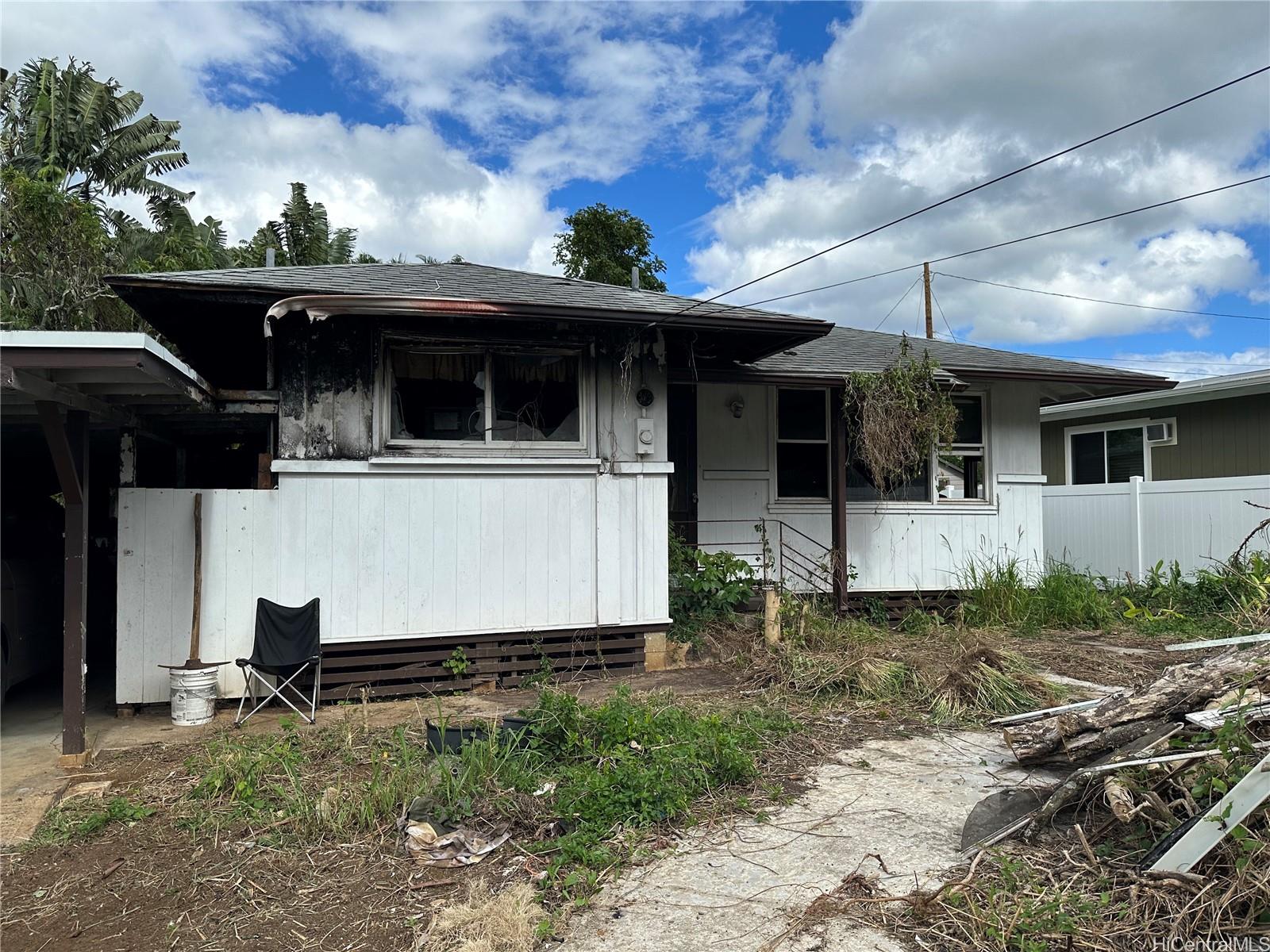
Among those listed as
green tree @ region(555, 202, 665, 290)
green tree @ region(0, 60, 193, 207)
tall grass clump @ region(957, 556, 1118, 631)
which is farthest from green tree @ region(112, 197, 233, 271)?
tall grass clump @ region(957, 556, 1118, 631)

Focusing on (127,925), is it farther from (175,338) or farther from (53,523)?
(53,523)

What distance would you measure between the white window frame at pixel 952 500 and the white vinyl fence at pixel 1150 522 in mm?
3136

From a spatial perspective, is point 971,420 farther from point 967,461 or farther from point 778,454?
point 778,454

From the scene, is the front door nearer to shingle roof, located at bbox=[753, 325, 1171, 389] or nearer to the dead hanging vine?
shingle roof, located at bbox=[753, 325, 1171, 389]

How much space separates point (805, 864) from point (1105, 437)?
1300 centimetres

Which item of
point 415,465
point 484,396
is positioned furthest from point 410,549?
point 484,396

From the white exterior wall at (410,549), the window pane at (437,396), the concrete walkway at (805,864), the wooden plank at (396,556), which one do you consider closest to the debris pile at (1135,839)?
the concrete walkway at (805,864)

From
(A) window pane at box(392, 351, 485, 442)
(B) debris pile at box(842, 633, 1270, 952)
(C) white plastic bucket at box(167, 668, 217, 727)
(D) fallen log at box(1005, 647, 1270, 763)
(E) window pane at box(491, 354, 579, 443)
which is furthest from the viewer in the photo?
(E) window pane at box(491, 354, 579, 443)

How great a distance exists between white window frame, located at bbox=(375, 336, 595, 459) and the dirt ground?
306 cm

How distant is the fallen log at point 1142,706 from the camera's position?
341 centimetres

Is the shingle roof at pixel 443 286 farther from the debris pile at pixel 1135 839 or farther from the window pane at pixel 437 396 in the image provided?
the debris pile at pixel 1135 839

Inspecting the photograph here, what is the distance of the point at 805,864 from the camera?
331cm

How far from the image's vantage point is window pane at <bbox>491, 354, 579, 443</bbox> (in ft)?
22.4

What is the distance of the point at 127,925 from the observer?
302 cm
